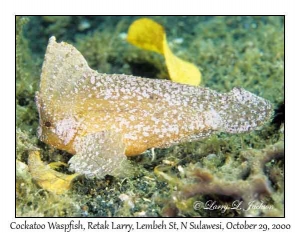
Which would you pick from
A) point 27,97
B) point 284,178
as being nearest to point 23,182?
point 27,97

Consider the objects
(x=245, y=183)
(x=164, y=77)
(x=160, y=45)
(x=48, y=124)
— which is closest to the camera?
(x=245, y=183)

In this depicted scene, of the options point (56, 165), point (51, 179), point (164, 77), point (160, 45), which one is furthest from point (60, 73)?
point (164, 77)

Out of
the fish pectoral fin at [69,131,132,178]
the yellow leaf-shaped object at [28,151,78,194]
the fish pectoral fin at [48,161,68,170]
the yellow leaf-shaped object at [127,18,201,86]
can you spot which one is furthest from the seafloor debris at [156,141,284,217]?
the yellow leaf-shaped object at [127,18,201,86]

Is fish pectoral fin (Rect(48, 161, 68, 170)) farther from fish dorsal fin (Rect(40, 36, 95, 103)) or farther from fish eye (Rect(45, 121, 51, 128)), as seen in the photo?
fish dorsal fin (Rect(40, 36, 95, 103))

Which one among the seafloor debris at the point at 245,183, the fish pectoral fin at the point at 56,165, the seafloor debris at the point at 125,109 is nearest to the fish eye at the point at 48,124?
the seafloor debris at the point at 125,109

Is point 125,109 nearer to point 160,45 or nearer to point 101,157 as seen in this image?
point 101,157

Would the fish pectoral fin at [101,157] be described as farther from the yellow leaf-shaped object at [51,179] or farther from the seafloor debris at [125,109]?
the yellow leaf-shaped object at [51,179]

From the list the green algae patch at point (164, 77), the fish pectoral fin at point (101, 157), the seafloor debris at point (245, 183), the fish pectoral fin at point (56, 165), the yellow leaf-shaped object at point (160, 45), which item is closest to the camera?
the seafloor debris at point (245, 183)
